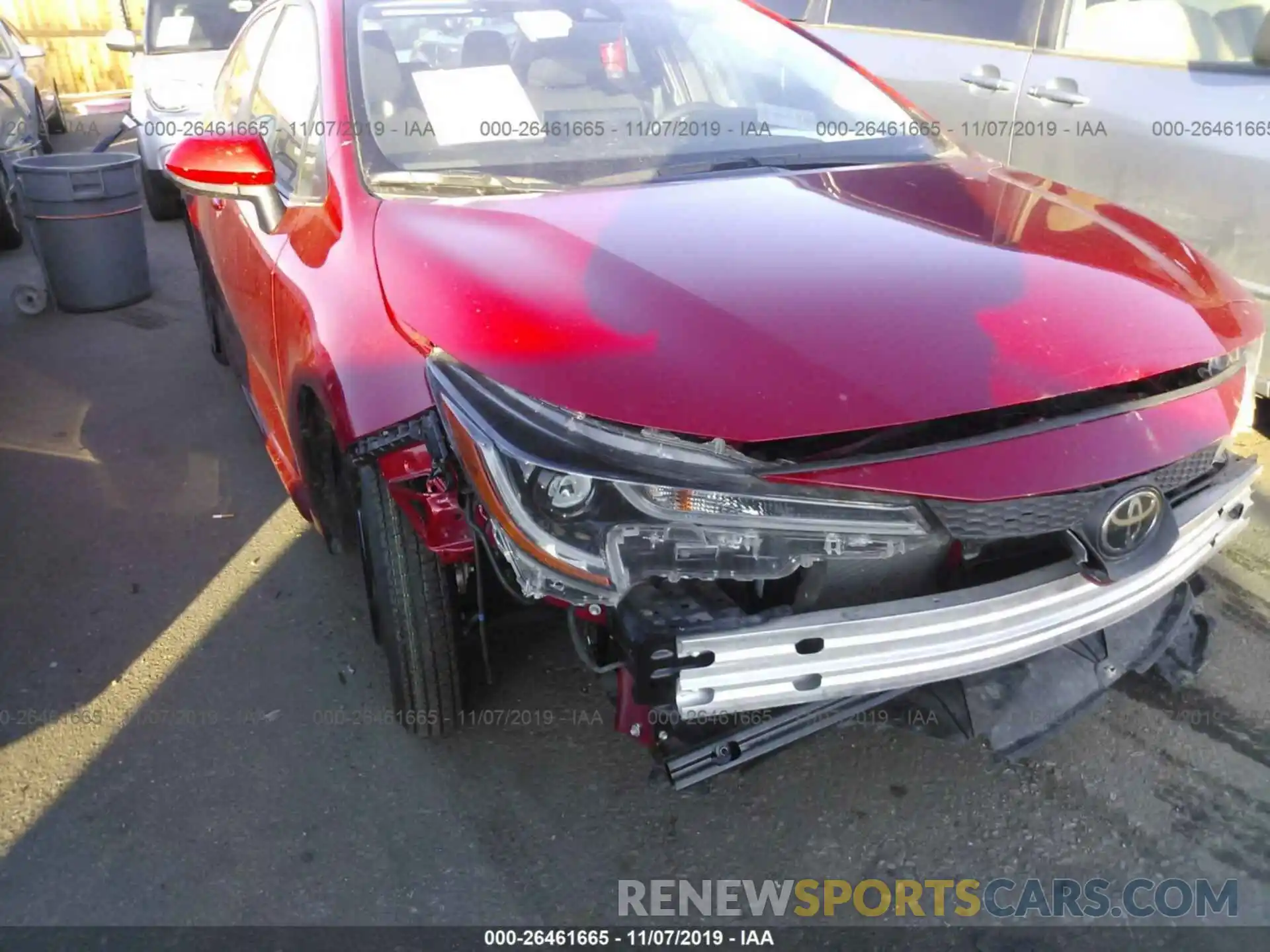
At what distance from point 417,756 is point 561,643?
0.49 metres

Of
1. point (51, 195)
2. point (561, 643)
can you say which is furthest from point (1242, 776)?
point (51, 195)

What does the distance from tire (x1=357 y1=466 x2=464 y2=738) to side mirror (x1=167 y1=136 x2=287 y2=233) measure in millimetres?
859

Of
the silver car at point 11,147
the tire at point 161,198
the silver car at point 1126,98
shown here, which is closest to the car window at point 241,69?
the silver car at point 1126,98

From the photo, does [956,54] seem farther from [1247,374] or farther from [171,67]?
[171,67]

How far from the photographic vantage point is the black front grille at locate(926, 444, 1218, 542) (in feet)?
5.57

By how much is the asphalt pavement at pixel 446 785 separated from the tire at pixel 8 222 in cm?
472

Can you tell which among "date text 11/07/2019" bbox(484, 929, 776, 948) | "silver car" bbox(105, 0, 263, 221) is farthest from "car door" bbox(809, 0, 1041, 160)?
"silver car" bbox(105, 0, 263, 221)

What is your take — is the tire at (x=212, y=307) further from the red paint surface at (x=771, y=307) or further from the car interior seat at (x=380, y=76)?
the red paint surface at (x=771, y=307)

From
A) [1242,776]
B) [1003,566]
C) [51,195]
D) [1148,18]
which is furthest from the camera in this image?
[51,195]

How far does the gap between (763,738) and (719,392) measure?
0.77m

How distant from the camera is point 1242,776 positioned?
2.34 meters

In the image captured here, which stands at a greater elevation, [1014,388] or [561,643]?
[1014,388]

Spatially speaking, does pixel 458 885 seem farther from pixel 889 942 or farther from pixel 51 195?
pixel 51 195

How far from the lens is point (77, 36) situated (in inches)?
609
